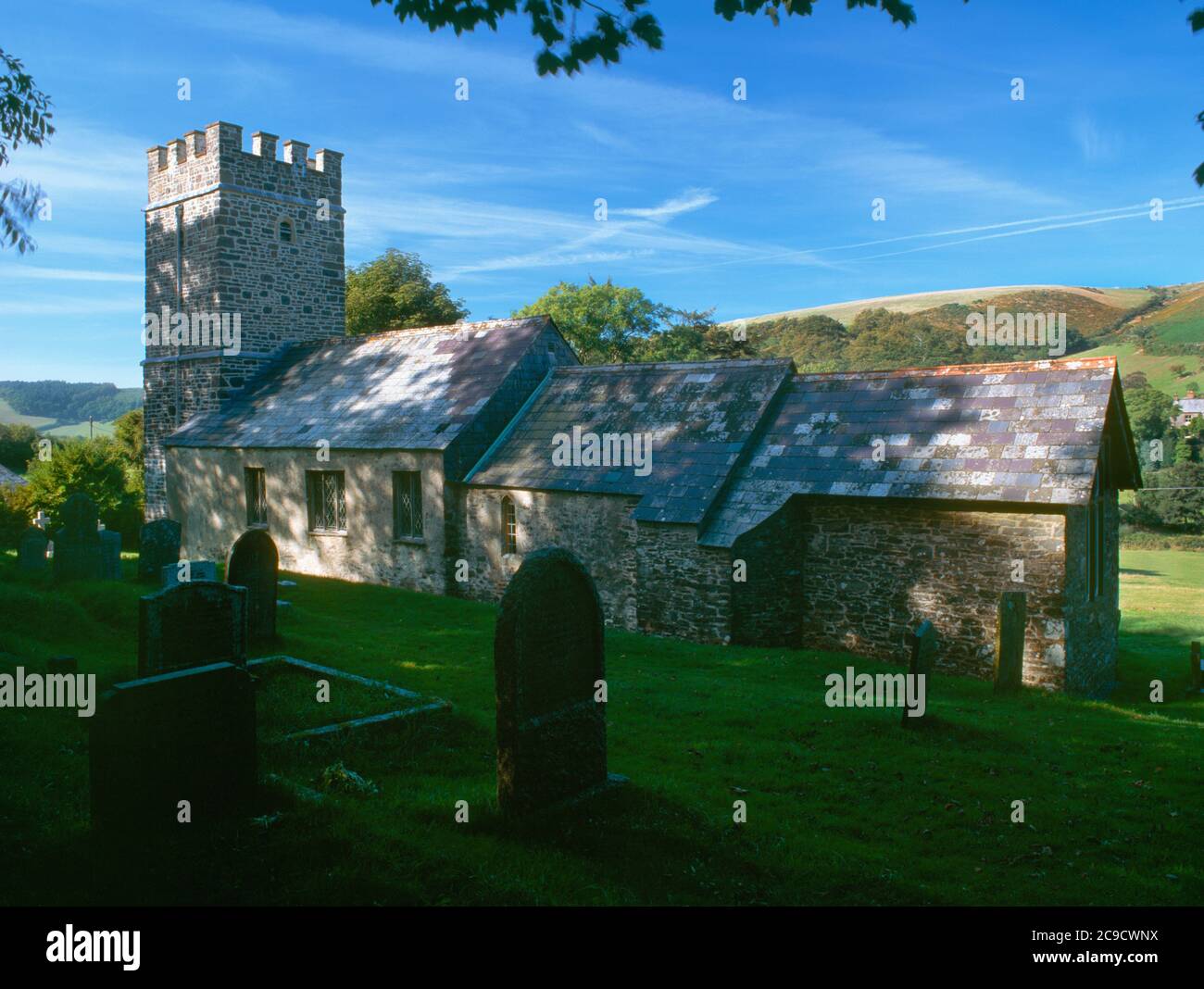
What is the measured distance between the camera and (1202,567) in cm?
3925

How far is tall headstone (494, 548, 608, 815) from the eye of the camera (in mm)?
6863

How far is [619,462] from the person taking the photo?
19125mm

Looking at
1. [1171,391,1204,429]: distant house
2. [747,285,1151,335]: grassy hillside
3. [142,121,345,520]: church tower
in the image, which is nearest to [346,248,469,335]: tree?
[142,121,345,520]: church tower

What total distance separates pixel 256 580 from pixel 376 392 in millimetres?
12702

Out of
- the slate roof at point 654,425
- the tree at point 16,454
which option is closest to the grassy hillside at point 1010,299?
the tree at point 16,454

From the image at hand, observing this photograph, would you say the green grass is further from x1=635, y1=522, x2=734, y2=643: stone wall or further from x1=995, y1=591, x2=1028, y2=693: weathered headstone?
x1=635, y1=522, x2=734, y2=643: stone wall

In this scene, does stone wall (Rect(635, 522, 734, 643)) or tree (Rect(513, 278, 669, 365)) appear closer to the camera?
stone wall (Rect(635, 522, 734, 643))

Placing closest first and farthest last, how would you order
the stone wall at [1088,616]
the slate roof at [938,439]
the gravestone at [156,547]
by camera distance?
the stone wall at [1088,616] → the slate roof at [938,439] → the gravestone at [156,547]

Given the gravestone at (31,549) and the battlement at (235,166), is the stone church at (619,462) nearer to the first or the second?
the battlement at (235,166)

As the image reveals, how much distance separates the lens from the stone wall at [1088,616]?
47.2ft

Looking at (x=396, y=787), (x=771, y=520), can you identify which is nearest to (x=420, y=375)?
(x=771, y=520)

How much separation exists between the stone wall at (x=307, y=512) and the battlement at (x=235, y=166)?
344 inches

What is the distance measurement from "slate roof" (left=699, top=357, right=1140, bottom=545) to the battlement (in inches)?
771
